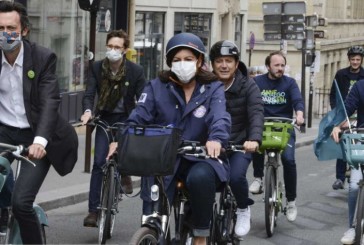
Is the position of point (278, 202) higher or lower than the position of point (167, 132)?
lower

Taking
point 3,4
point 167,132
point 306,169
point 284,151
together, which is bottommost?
point 306,169

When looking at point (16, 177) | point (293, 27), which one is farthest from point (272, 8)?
point (16, 177)

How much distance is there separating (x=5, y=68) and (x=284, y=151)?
4.41 metres

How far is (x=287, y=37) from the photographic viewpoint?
2639cm

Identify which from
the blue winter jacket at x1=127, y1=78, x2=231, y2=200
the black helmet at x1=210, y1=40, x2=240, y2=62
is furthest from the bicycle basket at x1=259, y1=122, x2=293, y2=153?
the blue winter jacket at x1=127, y1=78, x2=231, y2=200

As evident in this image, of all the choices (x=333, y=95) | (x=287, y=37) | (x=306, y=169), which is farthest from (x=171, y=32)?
(x=333, y=95)

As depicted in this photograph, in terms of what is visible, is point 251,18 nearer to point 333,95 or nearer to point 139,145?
point 333,95

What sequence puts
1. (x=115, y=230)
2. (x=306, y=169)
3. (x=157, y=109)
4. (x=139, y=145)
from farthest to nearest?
(x=306, y=169) < (x=115, y=230) < (x=157, y=109) < (x=139, y=145)

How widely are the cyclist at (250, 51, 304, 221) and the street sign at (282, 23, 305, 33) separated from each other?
630 inches

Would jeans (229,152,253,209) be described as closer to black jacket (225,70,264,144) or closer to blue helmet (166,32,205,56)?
black jacket (225,70,264,144)

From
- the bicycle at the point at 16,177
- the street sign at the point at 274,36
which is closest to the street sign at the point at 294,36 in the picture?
the street sign at the point at 274,36

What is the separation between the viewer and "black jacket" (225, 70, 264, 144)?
788cm

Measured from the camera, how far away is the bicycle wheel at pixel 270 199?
9348mm

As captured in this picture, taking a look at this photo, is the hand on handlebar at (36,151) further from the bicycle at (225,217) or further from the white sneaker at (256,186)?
the white sneaker at (256,186)
